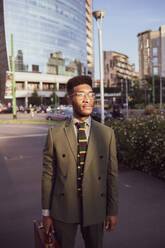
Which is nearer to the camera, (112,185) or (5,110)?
(112,185)

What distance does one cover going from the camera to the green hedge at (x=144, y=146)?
5.34 metres

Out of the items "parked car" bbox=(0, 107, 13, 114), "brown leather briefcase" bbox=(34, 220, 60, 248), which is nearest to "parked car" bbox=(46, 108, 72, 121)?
"brown leather briefcase" bbox=(34, 220, 60, 248)

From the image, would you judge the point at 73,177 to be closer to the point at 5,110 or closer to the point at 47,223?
the point at 47,223

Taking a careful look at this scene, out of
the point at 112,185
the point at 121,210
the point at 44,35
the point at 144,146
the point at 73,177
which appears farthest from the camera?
the point at 44,35

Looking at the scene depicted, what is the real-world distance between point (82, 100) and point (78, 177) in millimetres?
619

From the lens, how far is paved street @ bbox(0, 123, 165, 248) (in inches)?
128

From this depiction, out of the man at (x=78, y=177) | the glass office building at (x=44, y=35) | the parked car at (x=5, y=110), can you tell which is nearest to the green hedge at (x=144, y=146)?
the man at (x=78, y=177)

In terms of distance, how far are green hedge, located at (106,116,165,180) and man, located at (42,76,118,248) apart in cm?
343

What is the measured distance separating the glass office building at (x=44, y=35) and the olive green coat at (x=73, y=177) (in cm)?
7598

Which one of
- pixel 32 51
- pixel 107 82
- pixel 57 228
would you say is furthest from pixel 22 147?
pixel 107 82

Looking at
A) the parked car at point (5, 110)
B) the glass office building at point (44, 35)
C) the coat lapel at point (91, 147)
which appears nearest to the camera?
the coat lapel at point (91, 147)

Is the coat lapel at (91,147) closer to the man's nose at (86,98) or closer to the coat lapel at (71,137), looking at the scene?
the coat lapel at (71,137)

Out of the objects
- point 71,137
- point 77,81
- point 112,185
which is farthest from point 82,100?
point 112,185

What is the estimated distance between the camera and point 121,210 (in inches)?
161
